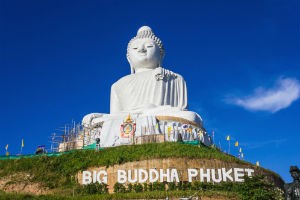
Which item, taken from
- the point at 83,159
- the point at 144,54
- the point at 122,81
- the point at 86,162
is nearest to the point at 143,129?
the point at 83,159

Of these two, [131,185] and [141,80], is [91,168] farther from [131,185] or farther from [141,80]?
[141,80]

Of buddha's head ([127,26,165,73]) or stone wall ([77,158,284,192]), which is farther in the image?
buddha's head ([127,26,165,73])

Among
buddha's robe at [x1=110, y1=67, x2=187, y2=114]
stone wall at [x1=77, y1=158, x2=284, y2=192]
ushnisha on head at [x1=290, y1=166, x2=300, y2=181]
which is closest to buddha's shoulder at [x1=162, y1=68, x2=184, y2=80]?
buddha's robe at [x1=110, y1=67, x2=187, y2=114]

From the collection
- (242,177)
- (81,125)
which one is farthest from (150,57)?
(242,177)

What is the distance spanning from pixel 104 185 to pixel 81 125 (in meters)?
10.5

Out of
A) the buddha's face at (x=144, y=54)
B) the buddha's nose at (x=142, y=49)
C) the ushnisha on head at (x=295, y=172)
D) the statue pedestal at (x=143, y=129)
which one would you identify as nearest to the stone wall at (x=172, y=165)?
the statue pedestal at (x=143, y=129)

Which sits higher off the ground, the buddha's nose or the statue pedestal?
the buddha's nose

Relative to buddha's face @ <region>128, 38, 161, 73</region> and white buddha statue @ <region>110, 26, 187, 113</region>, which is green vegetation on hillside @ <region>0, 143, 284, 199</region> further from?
buddha's face @ <region>128, 38, 161, 73</region>

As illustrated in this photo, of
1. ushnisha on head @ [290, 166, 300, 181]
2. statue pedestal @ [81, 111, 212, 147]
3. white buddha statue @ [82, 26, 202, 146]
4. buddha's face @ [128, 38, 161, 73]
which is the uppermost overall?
buddha's face @ [128, 38, 161, 73]

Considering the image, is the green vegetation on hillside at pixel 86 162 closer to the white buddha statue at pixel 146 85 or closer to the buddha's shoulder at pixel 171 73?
the white buddha statue at pixel 146 85

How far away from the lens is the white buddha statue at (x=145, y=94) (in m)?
25.9

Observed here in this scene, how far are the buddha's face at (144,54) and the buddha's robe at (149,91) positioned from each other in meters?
1.10

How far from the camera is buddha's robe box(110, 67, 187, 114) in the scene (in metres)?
28.9

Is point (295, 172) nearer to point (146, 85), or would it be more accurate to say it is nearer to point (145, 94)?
point (145, 94)
